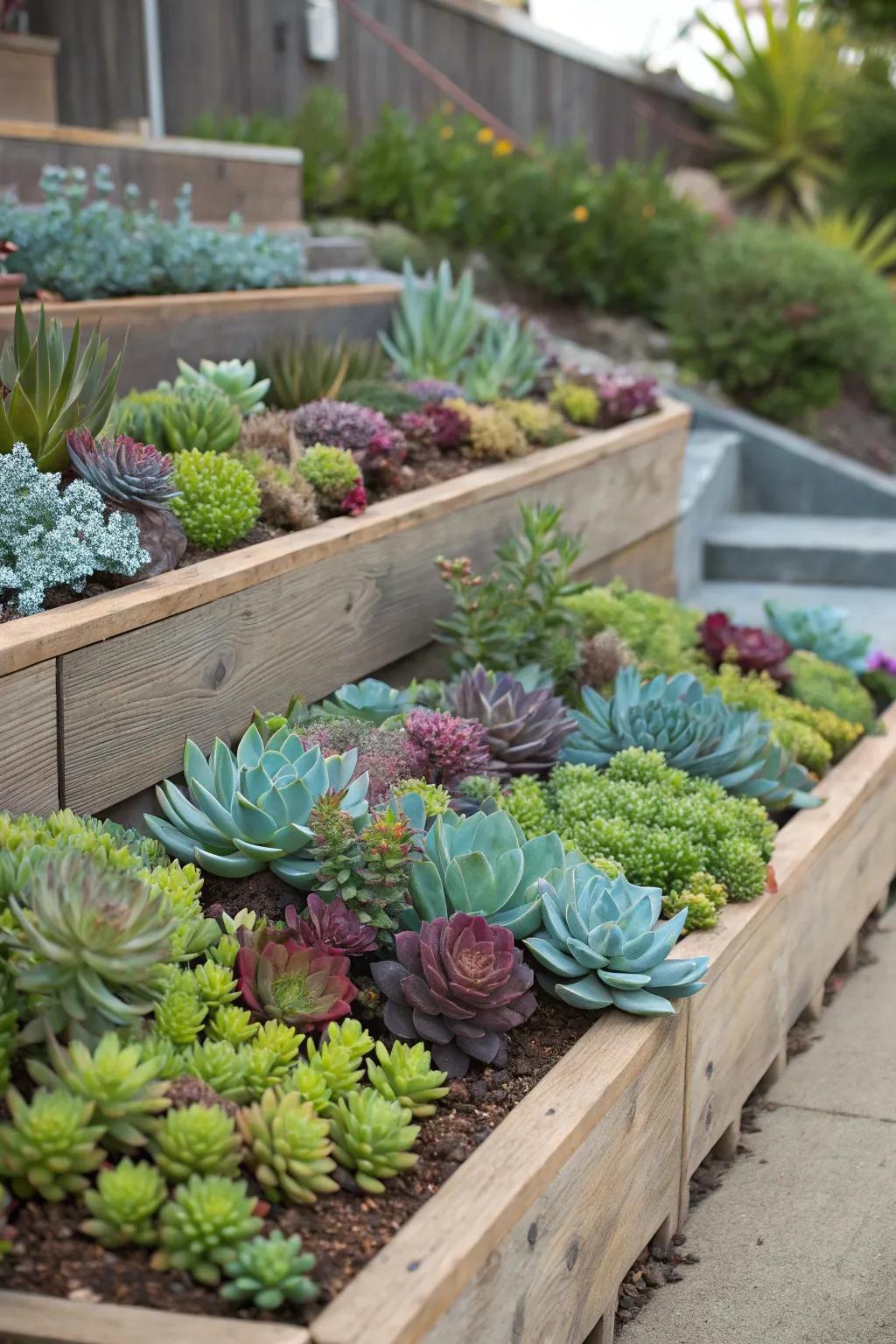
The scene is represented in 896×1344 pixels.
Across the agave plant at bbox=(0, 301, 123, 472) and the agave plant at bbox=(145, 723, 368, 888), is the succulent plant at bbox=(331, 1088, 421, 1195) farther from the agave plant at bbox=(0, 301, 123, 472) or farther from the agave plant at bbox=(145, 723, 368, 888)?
the agave plant at bbox=(0, 301, 123, 472)

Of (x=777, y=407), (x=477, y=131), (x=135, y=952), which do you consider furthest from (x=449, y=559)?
(x=477, y=131)

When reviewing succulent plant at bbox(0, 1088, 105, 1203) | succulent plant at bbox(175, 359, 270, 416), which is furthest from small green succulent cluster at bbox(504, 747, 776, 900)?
succulent plant at bbox(175, 359, 270, 416)

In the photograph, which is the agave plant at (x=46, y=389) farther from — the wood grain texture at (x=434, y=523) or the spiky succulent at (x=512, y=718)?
the spiky succulent at (x=512, y=718)

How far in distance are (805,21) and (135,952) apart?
12234mm

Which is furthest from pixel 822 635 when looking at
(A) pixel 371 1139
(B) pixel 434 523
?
(A) pixel 371 1139

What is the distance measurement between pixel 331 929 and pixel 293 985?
141mm

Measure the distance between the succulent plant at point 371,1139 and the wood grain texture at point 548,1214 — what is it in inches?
3.1

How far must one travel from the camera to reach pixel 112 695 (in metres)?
2.48

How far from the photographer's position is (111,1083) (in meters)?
1.70

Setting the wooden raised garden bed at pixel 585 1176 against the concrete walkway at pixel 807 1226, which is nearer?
the wooden raised garden bed at pixel 585 1176

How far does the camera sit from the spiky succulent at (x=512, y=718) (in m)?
3.02

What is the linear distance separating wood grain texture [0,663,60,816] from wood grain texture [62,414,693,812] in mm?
37

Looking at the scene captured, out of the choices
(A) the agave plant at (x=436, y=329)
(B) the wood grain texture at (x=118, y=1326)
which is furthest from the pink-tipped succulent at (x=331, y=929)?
(A) the agave plant at (x=436, y=329)

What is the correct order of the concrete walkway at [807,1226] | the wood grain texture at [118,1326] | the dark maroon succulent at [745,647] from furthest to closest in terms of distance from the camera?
1. the dark maroon succulent at [745,647]
2. the concrete walkway at [807,1226]
3. the wood grain texture at [118,1326]
